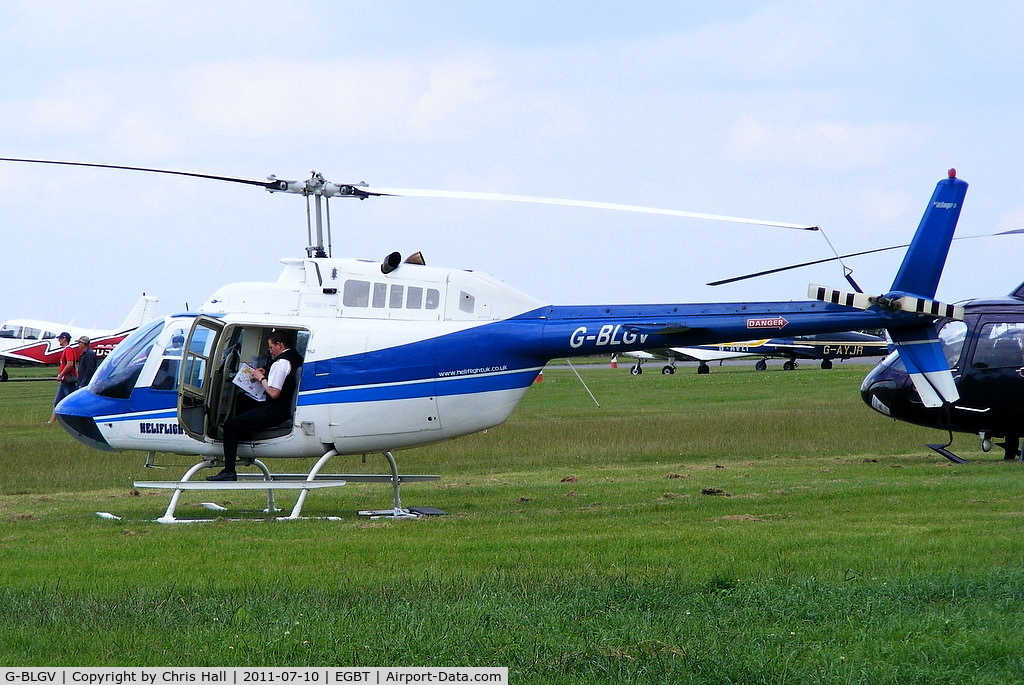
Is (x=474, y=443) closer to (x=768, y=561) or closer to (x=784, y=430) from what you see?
(x=784, y=430)

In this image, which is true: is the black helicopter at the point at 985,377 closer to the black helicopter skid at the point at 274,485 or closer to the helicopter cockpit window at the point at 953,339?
the helicopter cockpit window at the point at 953,339

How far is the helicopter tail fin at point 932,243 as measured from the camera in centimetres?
1336

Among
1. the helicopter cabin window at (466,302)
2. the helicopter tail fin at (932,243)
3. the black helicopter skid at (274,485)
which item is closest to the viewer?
the black helicopter skid at (274,485)

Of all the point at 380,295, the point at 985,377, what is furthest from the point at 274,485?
the point at 985,377

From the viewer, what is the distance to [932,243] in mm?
13352

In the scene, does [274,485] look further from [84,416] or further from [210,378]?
[84,416]

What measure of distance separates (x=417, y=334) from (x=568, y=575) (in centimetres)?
490

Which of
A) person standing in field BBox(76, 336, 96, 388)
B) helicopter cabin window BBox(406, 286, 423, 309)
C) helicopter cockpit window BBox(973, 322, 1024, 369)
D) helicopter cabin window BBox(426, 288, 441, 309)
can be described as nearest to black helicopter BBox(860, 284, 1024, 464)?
helicopter cockpit window BBox(973, 322, 1024, 369)

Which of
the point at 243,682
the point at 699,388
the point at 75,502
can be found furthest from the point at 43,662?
the point at 699,388

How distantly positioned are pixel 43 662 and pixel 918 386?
33.5ft

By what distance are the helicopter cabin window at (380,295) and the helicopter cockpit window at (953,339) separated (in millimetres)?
9444

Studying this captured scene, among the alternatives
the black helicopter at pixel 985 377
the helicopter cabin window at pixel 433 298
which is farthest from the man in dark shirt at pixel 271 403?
the black helicopter at pixel 985 377

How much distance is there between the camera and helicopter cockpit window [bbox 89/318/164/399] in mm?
13664

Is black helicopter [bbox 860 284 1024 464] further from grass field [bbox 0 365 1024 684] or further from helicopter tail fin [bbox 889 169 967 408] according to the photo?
helicopter tail fin [bbox 889 169 967 408]
